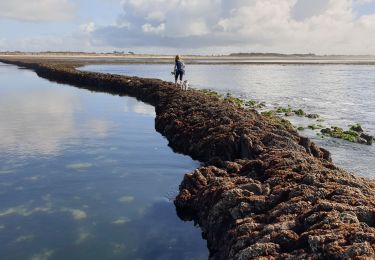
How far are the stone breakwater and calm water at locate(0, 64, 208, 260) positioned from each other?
874 mm

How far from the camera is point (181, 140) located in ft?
66.3

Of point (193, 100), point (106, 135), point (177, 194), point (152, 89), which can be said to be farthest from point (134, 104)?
point (177, 194)

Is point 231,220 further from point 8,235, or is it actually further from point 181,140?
point 181,140

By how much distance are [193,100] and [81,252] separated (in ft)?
61.4

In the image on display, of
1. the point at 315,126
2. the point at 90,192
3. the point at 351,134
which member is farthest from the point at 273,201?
the point at 315,126

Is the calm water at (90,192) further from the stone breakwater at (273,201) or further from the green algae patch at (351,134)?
the green algae patch at (351,134)

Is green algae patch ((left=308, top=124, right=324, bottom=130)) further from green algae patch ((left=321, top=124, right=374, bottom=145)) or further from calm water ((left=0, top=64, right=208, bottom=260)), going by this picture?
calm water ((left=0, top=64, right=208, bottom=260))

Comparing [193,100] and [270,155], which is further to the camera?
[193,100]

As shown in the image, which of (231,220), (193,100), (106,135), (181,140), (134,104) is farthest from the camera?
(134,104)

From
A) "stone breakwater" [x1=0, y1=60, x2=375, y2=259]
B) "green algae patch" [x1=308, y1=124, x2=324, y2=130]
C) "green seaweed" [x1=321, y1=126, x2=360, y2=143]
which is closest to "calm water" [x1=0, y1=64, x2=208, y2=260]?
"stone breakwater" [x1=0, y1=60, x2=375, y2=259]

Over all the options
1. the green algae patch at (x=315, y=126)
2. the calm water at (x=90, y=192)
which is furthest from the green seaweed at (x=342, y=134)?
the calm water at (x=90, y=192)

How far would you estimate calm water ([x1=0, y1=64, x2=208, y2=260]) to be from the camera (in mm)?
10281

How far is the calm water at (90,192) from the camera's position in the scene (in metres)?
10.3

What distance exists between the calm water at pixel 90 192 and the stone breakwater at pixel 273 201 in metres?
0.87
